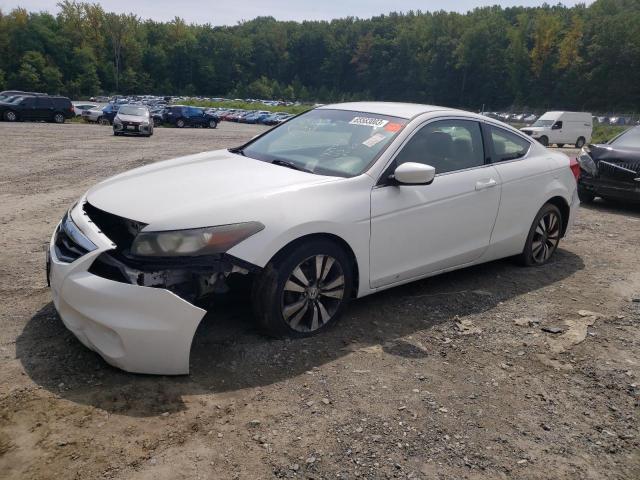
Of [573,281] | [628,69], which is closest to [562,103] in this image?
[628,69]

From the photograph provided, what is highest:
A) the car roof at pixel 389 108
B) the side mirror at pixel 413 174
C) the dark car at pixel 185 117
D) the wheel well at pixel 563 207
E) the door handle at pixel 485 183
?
the car roof at pixel 389 108

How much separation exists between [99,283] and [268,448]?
1.30m

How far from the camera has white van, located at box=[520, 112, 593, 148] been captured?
99.3ft

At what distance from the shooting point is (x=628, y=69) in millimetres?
96938

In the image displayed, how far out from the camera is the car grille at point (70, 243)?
10.8 ft

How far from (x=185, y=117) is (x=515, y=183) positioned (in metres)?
37.3

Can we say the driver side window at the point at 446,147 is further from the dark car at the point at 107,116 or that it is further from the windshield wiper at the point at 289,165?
the dark car at the point at 107,116

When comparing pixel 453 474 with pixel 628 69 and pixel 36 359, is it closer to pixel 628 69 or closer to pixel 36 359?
pixel 36 359

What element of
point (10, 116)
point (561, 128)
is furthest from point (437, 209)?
point (10, 116)

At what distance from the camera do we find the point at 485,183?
467 centimetres

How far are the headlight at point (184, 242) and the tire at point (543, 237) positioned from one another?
11.0ft

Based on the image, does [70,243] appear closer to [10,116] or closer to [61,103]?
[10,116]

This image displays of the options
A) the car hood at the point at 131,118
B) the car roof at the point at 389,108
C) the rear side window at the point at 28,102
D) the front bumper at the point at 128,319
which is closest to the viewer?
the front bumper at the point at 128,319

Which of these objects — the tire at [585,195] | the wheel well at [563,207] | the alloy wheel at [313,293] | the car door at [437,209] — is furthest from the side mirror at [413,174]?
the tire at [585,195]
